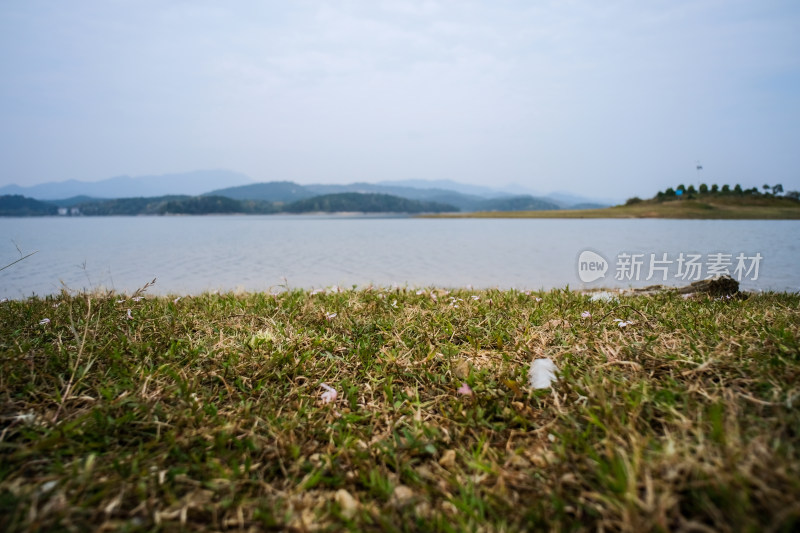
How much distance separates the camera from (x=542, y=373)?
2848mm

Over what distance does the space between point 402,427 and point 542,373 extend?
1.08 metres

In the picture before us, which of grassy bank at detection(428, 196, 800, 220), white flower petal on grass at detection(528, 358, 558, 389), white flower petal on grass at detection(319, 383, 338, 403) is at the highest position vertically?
grassy bank at detection(428, 196, 800, 220)

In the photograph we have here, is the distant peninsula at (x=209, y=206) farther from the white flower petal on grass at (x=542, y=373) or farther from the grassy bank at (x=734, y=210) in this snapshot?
the white flower petal on grass at (x=542, y=373)

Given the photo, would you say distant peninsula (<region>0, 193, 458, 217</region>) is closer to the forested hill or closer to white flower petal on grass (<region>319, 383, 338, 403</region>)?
the forested hill

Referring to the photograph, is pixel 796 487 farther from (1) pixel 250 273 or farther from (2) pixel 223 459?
(1) pixel 250 273

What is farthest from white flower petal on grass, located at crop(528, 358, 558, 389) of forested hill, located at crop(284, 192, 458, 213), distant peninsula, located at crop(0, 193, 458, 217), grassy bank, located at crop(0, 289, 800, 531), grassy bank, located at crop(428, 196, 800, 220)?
forested hill, located at crop(284, 192, 458, 213)

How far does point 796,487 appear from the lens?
1332mm

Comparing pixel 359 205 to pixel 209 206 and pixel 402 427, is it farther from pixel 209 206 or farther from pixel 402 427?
pixel 402 427

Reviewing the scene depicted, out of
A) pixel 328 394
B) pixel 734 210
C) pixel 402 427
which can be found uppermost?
pixel 734 210

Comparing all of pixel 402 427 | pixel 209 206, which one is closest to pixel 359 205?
pixel 209 206

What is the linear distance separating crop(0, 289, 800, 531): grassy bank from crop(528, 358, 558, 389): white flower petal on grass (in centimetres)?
9

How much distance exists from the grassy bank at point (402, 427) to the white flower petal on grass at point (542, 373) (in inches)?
→ 3.5

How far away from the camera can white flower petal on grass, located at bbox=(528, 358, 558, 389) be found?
274 cm

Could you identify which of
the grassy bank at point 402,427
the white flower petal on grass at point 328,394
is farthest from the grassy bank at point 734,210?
the white flower petal on grass at point 328,394
